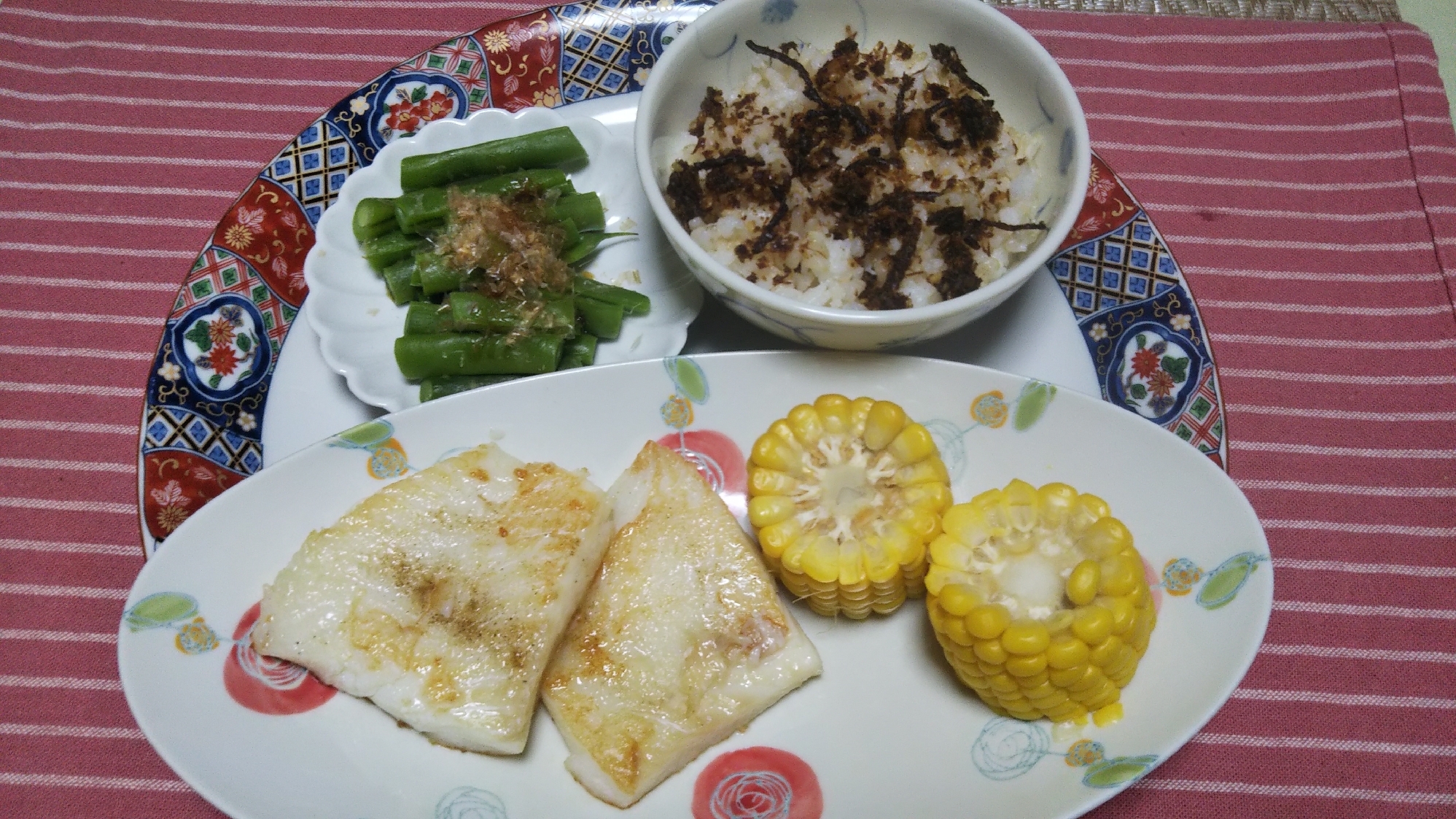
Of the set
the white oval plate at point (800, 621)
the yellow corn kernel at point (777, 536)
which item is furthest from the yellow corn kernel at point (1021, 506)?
the yellow corn kernel at point (777, 536)

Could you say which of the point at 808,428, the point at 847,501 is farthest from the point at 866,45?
the point at 847,501

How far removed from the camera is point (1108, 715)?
1.93m

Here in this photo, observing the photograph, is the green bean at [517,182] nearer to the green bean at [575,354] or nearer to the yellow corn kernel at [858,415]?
the green bean at [575,354]

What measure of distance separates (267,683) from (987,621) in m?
1.43

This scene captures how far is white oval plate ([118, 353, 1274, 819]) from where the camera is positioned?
188 cm

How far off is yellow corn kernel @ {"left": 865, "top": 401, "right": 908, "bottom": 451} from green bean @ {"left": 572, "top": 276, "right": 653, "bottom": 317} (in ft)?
2.30

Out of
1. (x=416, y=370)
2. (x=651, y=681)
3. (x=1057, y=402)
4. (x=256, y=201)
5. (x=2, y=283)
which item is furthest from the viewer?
(x=2, y=283)

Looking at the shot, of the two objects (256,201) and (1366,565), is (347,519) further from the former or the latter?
(1366,565)

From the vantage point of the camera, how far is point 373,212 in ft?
7.97

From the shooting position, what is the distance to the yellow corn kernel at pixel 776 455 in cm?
202

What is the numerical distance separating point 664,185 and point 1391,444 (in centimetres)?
207

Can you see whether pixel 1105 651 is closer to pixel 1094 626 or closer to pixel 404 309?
pixel 1094 626

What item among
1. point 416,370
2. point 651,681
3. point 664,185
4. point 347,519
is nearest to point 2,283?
point 416,370

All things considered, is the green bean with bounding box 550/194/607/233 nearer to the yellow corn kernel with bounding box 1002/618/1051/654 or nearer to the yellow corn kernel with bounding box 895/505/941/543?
the yellow corn kernel with bounding box 895/505/941/543
